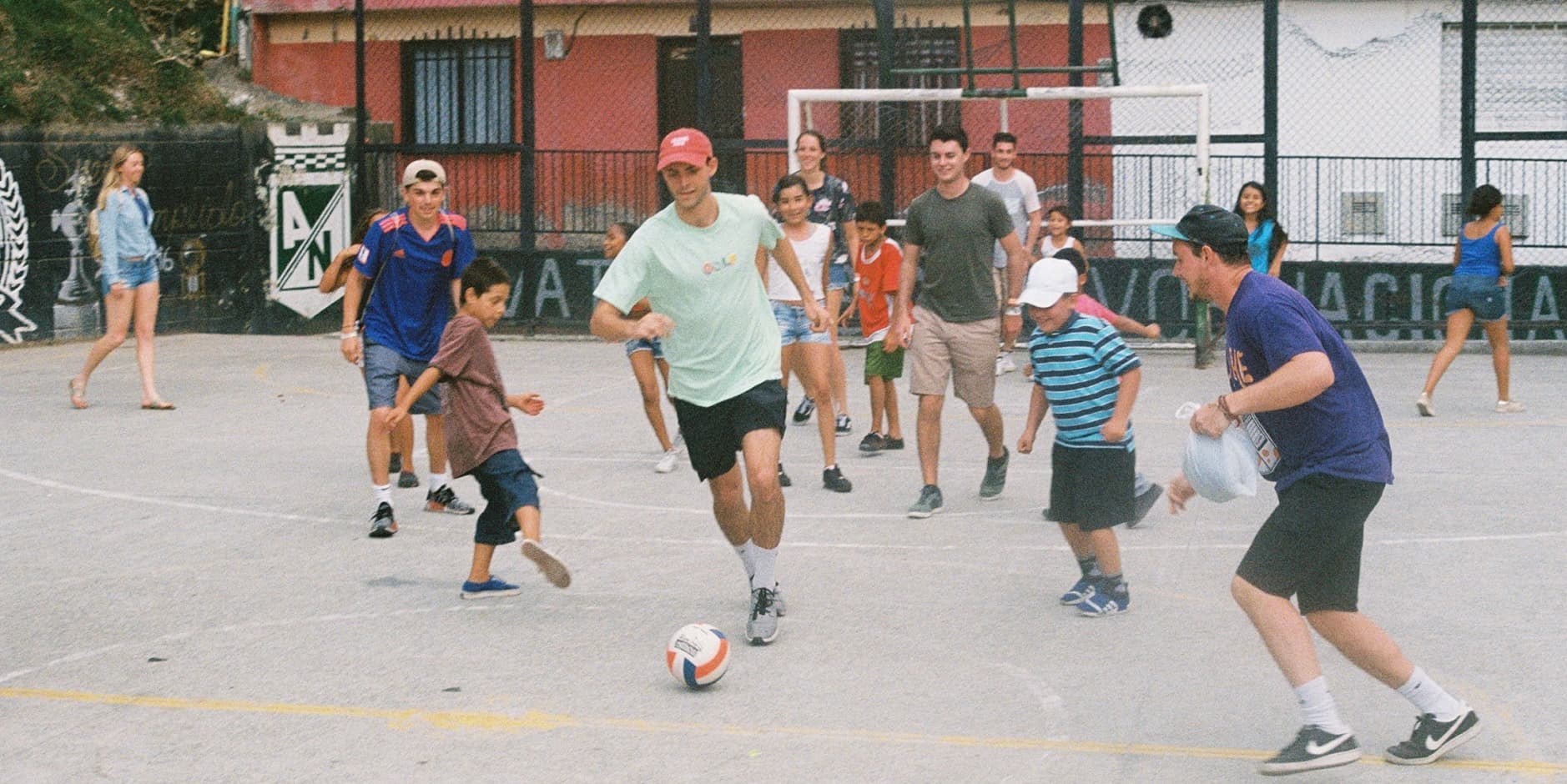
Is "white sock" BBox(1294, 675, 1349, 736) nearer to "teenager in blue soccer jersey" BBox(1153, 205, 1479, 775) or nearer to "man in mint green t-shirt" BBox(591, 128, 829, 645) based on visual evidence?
"teenager in blue soccer jersey" BBox(1153, 205, 1479, 775)

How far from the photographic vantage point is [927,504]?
9672mm

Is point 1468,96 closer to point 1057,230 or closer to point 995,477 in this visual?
point 1057,230

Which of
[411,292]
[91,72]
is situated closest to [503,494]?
[411,292]

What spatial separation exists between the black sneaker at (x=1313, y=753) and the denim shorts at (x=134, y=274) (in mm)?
10497

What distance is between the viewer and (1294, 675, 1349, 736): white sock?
213 inches

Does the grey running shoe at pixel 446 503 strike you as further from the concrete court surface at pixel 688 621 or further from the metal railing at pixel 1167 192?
the metal railing at pixel 1167 192

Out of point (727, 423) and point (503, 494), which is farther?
point (503, 494)

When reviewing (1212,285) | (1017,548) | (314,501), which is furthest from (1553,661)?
(314,501)

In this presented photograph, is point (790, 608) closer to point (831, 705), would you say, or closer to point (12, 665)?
point (831, 705)

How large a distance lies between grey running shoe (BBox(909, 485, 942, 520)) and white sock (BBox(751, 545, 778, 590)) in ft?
7.80

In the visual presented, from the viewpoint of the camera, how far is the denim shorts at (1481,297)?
1298 cm

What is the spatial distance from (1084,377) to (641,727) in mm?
2601

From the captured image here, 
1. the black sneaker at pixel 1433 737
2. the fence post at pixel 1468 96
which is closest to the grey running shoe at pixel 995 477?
the black sneaker at pixel 1433 737

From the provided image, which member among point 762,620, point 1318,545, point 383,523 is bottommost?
point 762,620
